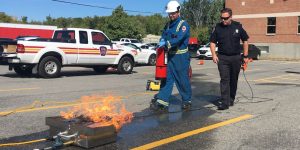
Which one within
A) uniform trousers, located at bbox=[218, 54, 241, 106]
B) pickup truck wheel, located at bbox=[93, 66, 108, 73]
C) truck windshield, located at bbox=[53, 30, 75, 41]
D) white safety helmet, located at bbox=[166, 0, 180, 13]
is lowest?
pickup truck wheel, located at bbox=[93, 66, 108, 73]

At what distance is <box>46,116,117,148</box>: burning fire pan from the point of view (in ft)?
16.6

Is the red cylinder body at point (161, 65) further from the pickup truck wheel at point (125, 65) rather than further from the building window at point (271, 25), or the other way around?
the building window at point (271, 25)

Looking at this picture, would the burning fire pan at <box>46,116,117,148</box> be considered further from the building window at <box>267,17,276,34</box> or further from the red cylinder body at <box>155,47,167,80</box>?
the building window at <box>267,17,276,34</box>

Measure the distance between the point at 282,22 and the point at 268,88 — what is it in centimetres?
3250

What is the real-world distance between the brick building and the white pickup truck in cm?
2808

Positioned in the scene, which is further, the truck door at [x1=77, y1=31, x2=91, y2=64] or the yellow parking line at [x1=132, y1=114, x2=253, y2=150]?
the truck door at [x1=77, y1=31, x2=91, y2=64]

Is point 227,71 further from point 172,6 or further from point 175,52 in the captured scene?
point 172,6

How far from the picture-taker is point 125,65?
1775cm

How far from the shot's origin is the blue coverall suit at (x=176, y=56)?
7566mm

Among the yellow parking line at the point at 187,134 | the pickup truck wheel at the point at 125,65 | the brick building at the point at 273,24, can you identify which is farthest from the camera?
the brick building at the point at 273,24

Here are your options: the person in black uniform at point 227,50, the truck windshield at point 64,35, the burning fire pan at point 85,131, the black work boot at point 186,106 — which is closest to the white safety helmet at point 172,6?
the person in black uniform at point 227,50

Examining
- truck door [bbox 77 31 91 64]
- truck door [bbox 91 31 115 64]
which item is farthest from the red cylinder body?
truck door [bbox 91 31 115 64]

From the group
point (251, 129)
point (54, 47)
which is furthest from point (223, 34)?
point (54, 47)

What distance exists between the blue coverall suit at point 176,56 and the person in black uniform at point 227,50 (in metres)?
0.70
